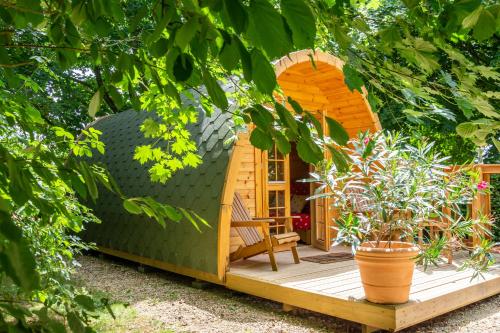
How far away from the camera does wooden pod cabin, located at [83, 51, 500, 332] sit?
4.51 meters

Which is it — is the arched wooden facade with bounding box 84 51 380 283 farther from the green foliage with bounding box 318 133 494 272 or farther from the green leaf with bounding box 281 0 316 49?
the green leaf with bounding box 281 0 316 49

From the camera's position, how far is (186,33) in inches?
27.2

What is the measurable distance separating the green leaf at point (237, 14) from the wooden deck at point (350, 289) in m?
3.71

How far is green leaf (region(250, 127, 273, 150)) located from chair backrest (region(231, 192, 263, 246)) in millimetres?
5018

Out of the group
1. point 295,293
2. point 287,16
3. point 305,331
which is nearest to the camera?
point 287,16

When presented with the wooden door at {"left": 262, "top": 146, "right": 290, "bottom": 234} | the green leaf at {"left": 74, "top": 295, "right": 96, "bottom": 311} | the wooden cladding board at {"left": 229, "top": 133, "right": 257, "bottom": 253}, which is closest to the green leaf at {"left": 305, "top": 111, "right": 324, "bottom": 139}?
the green leaf at {"left": 74, "top": 295, "right": 96, "bottom": 311}

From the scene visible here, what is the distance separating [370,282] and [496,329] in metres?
1.42

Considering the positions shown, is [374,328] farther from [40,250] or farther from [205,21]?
[205,21]

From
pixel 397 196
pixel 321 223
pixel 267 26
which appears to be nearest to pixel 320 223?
pixel 321 223

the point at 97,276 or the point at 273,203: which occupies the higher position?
the point at 273,203

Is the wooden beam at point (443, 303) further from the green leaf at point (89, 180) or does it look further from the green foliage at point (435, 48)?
the green leaf at point (89, 180)

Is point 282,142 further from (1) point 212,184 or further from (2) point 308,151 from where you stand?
(1) point 212,184

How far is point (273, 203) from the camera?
7.38 meters

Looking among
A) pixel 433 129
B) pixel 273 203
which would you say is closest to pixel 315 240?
pixel 273 203
